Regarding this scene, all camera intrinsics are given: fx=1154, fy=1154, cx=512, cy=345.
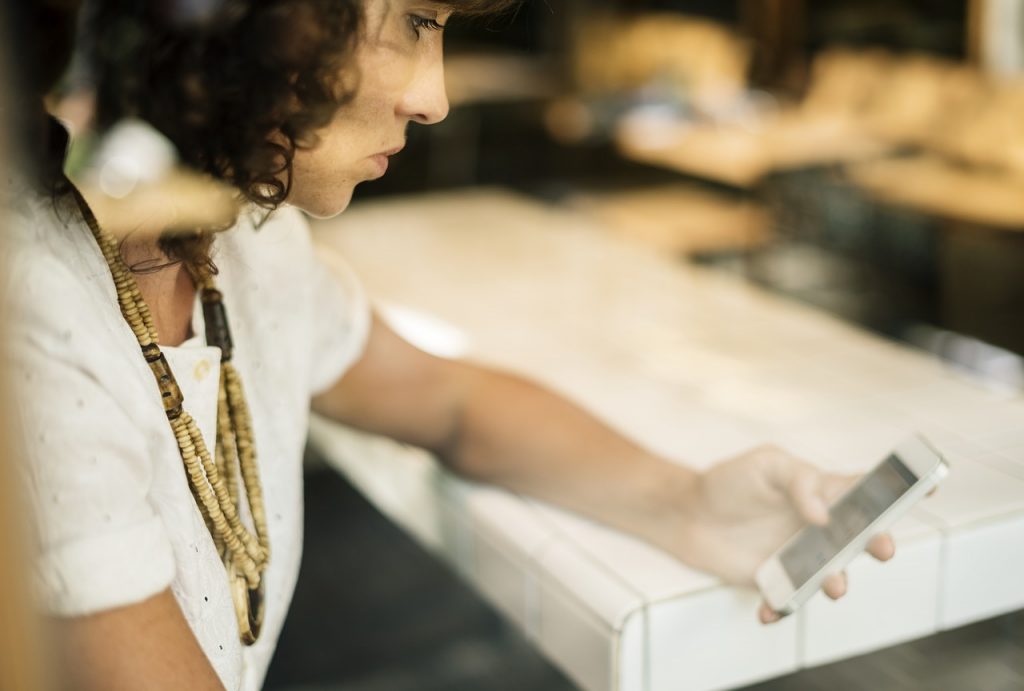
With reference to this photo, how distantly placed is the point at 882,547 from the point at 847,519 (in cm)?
4

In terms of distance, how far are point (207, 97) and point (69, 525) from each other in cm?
25

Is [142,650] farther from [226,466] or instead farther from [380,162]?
[380,162]

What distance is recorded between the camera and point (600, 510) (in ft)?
3.29

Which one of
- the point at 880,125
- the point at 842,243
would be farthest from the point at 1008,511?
the point at 880,125

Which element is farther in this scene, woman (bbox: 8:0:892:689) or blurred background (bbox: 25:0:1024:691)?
blurred background (bbox: 25:0:1024:691)

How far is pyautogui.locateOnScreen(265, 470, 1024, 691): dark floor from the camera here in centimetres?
116

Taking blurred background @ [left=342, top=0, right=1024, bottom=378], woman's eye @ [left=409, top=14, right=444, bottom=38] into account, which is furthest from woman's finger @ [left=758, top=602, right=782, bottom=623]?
blurred background @ [left=342, top=0, right=1024, bottom=378]

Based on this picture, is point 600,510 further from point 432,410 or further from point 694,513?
point 432,410

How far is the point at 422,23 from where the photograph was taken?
688mm

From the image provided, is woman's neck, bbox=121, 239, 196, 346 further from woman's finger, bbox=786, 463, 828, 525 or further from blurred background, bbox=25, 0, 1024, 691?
woman's finger, bbox=786, 463, 828, 525

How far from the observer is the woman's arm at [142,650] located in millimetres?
599

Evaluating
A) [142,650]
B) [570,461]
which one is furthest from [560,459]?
[142,650]

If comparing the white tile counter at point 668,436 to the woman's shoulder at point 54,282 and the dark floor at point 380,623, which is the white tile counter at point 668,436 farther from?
the woman's shoulder at point 54,282

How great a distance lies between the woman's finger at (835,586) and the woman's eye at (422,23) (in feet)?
1.58
